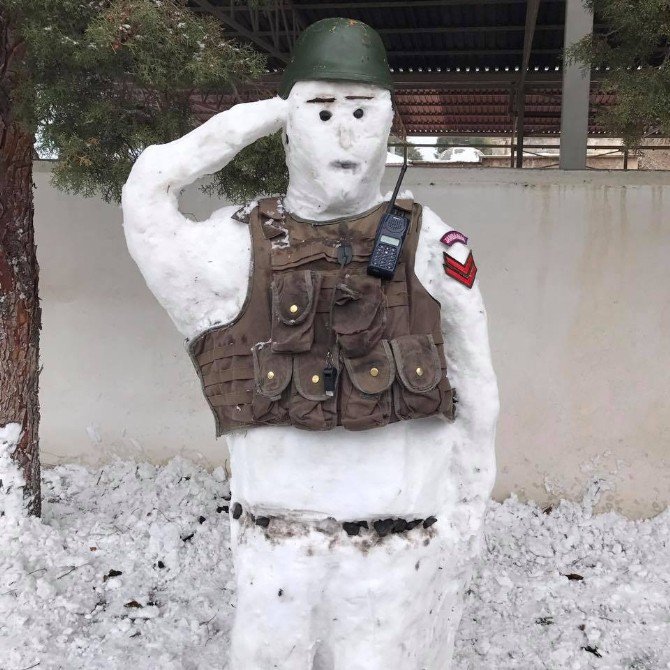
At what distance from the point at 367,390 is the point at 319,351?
0.47 ft

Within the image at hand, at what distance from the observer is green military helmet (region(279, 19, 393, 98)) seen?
1519 millimetres

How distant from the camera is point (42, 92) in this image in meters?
2.21

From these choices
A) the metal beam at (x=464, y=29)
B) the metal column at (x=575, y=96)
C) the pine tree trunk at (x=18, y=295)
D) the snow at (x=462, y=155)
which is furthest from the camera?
the snow at (x=462, y=155)

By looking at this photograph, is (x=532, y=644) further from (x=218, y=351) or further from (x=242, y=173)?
(x=242, y=173)

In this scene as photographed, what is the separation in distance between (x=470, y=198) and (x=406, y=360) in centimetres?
213

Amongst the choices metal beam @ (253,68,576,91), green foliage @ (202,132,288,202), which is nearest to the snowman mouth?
green foliage @ (202,132,288,202)

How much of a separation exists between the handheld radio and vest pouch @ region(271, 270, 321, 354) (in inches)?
5.3

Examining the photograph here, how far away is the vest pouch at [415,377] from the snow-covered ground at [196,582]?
1.49 meters

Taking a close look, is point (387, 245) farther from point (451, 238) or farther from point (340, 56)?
point (340, 56)

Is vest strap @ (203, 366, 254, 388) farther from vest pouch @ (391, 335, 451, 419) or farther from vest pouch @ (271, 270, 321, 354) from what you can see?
vest pouch @ (391, 335, 451, 419)

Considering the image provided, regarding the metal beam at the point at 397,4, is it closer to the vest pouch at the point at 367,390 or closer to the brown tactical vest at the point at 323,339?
the brown tactical vest at the point at 323,339

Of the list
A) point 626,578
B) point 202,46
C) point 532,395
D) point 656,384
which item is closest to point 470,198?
point 532,395

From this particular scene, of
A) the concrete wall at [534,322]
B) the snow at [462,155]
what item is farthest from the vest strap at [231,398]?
the snow at [462,155]

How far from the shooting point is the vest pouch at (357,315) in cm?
146
